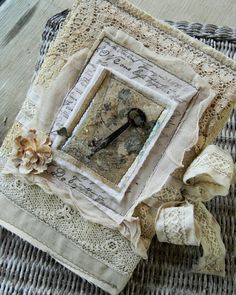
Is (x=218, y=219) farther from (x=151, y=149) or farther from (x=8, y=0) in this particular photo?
(x=8, y=0)

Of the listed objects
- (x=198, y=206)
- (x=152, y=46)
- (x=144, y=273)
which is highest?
(x=152, y=46)

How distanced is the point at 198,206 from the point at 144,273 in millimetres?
144

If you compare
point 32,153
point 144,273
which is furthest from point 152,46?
point 144,273

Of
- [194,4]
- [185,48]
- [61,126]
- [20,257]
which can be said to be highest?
[194,4]

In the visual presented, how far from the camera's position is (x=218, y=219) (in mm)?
1062

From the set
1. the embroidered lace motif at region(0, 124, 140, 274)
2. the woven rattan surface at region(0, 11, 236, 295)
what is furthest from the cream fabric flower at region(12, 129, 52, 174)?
the woven rattan surface at region(0, 11, 236, 295)

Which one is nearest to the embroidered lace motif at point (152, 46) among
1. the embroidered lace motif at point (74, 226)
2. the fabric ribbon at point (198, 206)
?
the fabric ribbon at point (198, 206)

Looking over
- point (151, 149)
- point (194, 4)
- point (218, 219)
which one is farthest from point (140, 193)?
point (194, 4)

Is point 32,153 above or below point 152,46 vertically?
below

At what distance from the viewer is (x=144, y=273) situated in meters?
1.03

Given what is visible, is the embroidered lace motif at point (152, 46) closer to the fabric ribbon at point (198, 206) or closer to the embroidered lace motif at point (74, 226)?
the fabric ribbon at point (198, 206)

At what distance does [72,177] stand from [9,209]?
11cm

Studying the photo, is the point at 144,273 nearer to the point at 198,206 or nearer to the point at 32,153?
the point at 198,206

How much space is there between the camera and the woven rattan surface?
1.02m
